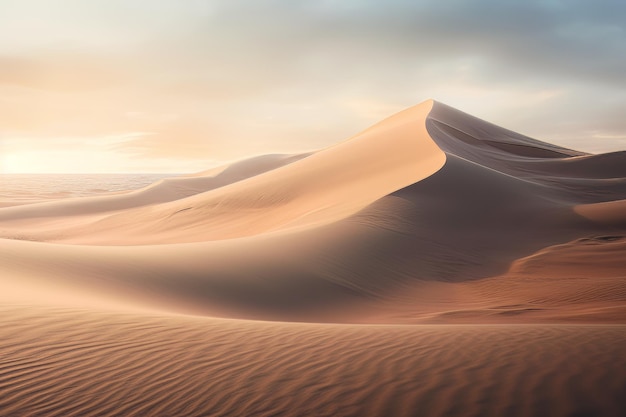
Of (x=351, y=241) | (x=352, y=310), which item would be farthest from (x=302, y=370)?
(x=351, y=241)

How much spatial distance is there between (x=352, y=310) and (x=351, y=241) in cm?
419

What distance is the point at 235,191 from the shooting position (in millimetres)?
31625

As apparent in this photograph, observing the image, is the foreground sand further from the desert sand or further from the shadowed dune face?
the shadowed dune face

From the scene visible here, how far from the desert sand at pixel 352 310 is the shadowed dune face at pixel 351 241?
0.08 metres

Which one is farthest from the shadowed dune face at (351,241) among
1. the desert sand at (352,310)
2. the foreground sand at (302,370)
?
the foreground sand at (302,370)

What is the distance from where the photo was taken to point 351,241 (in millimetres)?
13945

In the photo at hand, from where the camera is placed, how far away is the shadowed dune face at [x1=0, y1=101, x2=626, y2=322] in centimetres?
935

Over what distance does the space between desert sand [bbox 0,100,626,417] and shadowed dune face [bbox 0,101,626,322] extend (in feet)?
0.25

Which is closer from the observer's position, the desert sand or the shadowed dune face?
the desert sand

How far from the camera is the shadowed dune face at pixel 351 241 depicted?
9352 mm

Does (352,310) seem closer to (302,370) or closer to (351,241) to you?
(351,241)

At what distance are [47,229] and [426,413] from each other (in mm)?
33445

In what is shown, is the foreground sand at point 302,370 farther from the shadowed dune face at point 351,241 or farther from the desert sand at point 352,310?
the shadowed dune face at point 351,241

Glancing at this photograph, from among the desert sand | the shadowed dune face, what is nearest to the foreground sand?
the desert sand
